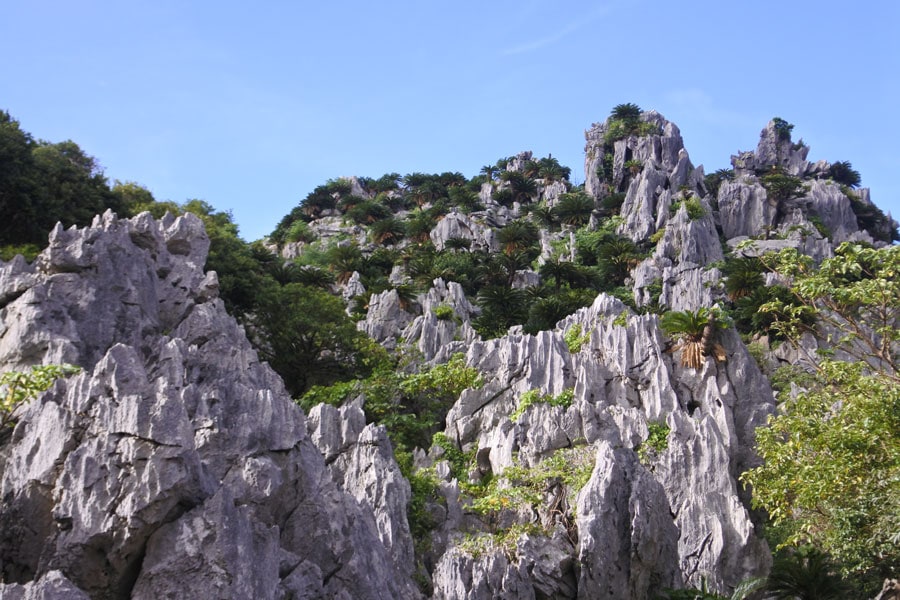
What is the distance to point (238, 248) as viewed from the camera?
121 feet

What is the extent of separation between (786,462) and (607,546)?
5.21 meters

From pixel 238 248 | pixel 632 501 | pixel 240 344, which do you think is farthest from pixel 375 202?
pixel 632 501

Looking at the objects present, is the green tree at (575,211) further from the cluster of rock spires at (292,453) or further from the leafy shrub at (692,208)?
the cluster of rock spires at (292,453)

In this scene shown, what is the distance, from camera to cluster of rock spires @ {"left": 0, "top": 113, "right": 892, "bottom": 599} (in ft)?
36.0

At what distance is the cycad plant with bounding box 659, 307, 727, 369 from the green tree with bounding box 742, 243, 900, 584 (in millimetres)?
12011

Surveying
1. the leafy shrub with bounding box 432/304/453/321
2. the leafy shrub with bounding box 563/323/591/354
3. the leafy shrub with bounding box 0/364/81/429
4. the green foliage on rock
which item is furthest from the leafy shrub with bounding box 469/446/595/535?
the green foliage on rock

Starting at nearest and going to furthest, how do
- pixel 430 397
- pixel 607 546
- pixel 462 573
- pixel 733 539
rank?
pixel 462 573
pixel 607 546
pixel 733 539
pixel 430 397

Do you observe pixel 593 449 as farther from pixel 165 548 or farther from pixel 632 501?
pixel 165 548

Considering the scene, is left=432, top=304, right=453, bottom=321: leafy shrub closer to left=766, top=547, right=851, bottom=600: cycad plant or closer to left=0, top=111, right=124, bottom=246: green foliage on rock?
left=0, top=111, right=124, bottom=246: green foliage on rock

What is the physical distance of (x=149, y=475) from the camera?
36.8 ft

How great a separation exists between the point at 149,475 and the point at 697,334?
883 inches

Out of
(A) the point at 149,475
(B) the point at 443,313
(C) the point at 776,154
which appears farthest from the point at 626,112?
(A) the point at 149,475

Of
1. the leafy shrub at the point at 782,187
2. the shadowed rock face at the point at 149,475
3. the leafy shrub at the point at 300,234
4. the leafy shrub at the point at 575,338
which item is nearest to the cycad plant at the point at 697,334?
the leafy shrub at the point at 575,338

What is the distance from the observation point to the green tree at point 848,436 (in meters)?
14.0
